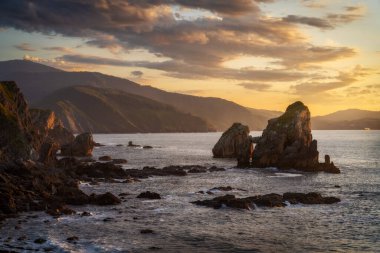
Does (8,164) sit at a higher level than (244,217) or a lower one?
higher

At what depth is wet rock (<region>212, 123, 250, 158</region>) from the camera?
143 m

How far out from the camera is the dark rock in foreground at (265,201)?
57.3m


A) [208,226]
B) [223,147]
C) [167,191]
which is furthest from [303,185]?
[223,147]

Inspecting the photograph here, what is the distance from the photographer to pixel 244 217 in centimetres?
5141

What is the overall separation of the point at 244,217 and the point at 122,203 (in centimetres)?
1727

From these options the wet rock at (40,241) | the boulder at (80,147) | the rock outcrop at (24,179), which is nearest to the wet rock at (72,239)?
the wet rock at (40,241)

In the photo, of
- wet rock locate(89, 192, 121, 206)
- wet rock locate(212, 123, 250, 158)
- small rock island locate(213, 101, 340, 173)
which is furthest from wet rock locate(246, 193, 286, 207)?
wet rock locate(212, 123, 250, 158)

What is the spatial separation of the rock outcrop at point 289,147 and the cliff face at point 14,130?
56.9 meters

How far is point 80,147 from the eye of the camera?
480ft

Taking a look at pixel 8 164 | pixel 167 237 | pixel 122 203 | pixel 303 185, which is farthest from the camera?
pixel 303 185

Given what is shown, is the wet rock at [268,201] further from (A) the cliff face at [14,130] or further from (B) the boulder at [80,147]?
(B) the boulder at [80,147]

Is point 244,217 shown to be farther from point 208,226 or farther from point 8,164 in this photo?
point 8,164

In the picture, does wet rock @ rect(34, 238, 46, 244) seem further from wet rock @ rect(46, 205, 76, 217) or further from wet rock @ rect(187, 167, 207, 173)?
wet rock @ rect(187, 167, 207, 173)

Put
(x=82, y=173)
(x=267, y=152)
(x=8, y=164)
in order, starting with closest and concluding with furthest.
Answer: (x=8, y=164) → (x=82, y=173) → (x=267, y=152)
